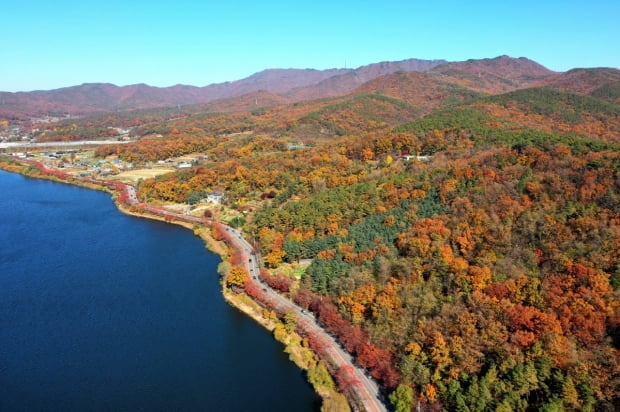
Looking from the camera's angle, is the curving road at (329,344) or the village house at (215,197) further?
the village house at (215,197)

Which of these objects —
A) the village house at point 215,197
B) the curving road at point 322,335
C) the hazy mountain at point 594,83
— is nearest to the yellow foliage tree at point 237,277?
the curving road at point 322,335

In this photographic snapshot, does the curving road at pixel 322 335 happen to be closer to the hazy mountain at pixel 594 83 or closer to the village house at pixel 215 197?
the village house at pixel 215 197

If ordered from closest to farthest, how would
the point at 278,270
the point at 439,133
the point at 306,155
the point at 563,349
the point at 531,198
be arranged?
1. the point at 563,349
2. the point at 531,198
3. the point at 278,270
4. the point at 439,133
5. the point at 306,155

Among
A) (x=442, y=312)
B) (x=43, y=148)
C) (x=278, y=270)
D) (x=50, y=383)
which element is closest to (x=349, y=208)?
(x=278, y=270)

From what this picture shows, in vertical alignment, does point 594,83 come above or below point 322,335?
above

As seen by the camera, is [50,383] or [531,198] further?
[531,198]

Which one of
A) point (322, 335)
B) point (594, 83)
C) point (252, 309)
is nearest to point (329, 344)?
point (322, 335)

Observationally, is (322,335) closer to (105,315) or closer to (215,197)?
(105,315)

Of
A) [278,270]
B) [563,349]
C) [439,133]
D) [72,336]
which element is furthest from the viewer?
[439,133]

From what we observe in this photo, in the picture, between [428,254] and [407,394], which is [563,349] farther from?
[428,254]

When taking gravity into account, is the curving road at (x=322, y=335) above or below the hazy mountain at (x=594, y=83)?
below

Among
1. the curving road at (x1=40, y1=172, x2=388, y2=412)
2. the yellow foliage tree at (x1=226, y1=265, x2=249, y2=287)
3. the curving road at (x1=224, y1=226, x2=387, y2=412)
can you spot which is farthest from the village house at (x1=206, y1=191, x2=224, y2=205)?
the yellow foliage tree at (x1=226, y1=265, x2=249, y2=287)
